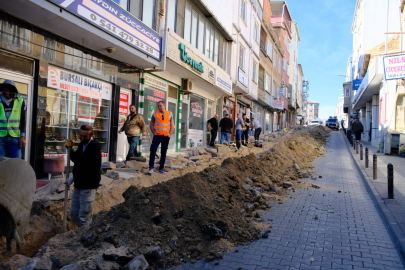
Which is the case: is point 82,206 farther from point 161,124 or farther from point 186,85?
point 186,85

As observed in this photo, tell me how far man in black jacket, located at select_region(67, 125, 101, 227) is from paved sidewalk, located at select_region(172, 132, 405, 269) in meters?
1.87

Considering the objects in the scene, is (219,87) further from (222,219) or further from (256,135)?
(222,219)

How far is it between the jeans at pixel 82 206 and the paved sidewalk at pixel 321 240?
1857 mm

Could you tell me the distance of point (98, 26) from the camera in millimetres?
7855

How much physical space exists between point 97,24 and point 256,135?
13611 millimetres

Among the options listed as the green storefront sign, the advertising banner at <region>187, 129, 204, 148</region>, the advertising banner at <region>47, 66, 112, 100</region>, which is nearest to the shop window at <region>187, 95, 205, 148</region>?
the advertising banner at <region>187, 129, 204, 148</region>

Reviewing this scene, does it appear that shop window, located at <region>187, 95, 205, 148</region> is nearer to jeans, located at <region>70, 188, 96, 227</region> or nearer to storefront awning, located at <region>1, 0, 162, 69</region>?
storefront awning, located at <region>1, 0, 162, 69</region>

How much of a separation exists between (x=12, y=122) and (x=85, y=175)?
190cm

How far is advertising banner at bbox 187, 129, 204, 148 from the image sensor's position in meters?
16.5

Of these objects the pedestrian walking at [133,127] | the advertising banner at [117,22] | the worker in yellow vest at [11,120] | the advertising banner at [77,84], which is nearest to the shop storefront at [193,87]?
the advertising banner at [117,22]

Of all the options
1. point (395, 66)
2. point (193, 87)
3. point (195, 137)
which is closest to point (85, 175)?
point (193, 87)

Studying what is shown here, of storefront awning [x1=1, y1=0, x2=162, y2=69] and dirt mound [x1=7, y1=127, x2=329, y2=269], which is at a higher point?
storefront awning [x1=1, y1=0, x2=162, y2=69]

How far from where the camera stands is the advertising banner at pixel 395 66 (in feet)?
49.6

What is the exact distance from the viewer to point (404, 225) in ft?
16.8
